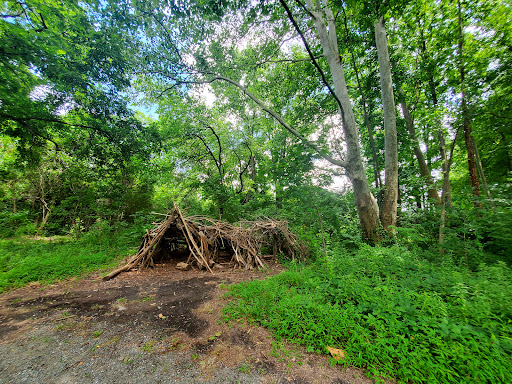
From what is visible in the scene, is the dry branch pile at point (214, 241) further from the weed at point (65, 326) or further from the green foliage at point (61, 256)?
the weed at point (65, 326)

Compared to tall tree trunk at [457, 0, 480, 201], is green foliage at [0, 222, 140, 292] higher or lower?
lower

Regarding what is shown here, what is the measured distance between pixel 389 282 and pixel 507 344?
121 centimetres

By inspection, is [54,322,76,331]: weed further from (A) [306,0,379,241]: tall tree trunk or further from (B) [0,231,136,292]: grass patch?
(A) [306,0,379,241]: tall tree trunk

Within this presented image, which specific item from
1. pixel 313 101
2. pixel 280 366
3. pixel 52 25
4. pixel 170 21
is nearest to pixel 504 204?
pixel 280 366

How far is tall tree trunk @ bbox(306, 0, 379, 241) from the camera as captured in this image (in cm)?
544

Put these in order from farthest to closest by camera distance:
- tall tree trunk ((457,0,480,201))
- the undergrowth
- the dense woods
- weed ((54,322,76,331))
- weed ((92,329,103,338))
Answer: tall tree trunk ((457,0,480,201)), the dense woods, weed ((54,322,76,331)), weed ((92,329,103,338)), the undergrowth

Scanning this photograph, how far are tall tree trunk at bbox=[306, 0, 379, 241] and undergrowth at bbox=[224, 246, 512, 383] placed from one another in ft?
7.08

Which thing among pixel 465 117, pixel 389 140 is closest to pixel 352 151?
pixel 389 140

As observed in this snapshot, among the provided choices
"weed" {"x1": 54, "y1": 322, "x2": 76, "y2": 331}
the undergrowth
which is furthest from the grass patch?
the undergrowth

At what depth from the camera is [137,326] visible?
243 cm

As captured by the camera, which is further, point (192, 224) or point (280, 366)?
point (192, 224)

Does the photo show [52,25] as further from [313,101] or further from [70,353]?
[313,101]

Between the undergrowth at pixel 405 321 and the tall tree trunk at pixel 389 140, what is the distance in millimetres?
2484

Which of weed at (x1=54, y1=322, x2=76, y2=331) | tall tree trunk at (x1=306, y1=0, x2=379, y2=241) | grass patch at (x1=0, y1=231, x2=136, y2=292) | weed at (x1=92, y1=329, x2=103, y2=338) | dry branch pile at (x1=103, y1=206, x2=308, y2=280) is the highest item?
tall tree trunk at (x1=306, y1=0, x2=379, y2=241)
